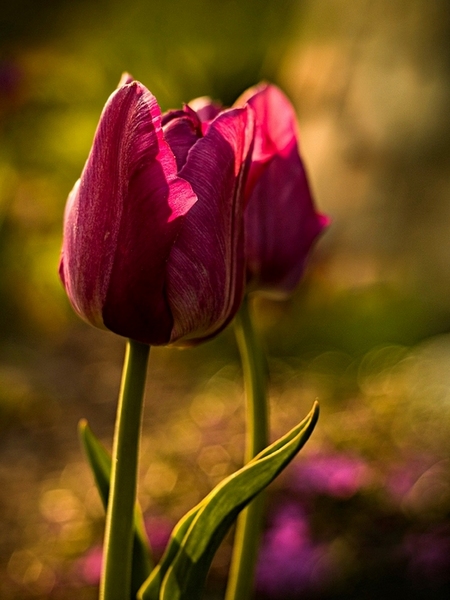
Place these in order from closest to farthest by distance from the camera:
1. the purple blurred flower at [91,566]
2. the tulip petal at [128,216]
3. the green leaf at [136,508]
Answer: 1. the tulip petal at [128,216]
2. the green leaf at [136,508]
3. the purple blurred flower at [91,566]

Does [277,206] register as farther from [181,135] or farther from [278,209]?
[181,135]

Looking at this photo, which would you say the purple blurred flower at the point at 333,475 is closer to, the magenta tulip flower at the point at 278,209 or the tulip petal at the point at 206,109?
the magenta tulip flower at the point at 278,209

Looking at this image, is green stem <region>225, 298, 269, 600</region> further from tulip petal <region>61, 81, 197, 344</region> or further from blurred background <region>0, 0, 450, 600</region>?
blurred background <region>0, 0, 450, 600</region>

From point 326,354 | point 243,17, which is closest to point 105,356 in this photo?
point 326,354

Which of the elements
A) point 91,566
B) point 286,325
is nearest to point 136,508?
point 91,566

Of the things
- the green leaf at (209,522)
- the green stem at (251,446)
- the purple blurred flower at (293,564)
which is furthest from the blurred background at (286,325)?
the green leaf at (209,522)

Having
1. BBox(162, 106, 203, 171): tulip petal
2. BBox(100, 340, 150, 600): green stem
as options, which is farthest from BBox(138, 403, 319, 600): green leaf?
BBox(162, 106, 203, 171): tulip petal

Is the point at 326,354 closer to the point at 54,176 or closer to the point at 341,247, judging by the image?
the point at 341,247

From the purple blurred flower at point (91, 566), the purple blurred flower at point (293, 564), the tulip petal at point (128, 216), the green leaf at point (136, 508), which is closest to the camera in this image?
the tulip petal at point (128, 216)
